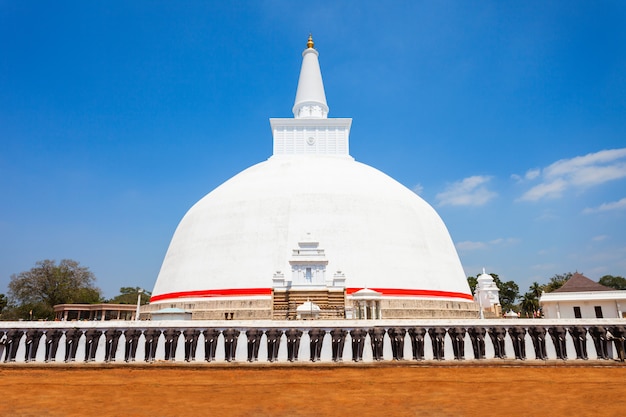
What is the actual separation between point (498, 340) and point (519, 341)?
60 cm

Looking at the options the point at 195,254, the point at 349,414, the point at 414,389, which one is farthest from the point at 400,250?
the point at 349,414

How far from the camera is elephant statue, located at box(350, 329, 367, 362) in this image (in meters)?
12.3

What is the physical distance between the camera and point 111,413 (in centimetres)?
730

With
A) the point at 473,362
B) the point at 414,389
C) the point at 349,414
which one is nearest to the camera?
the point at 349,414

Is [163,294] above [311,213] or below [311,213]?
below

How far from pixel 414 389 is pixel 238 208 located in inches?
804

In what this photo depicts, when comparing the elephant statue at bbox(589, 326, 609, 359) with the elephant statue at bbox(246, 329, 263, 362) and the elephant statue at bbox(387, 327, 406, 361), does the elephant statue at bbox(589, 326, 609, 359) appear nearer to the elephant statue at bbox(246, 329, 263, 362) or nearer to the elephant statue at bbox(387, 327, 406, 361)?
the elephant statue at bbox(387, 327, 406, 361)

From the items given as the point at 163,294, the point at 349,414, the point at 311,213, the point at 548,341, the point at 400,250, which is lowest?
the point at 349,414

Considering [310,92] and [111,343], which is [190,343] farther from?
[310,92]

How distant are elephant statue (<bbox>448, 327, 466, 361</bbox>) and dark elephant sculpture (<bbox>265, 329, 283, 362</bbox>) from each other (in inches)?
210

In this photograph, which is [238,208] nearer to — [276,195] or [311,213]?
[276,195]

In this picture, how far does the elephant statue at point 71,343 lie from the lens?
12.4 meters

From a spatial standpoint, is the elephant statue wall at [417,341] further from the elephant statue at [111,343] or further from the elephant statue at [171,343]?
the elephant statue at [111,343]

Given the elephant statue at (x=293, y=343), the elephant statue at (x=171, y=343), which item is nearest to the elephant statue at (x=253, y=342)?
the elephant statue at (x=293, y=343)
